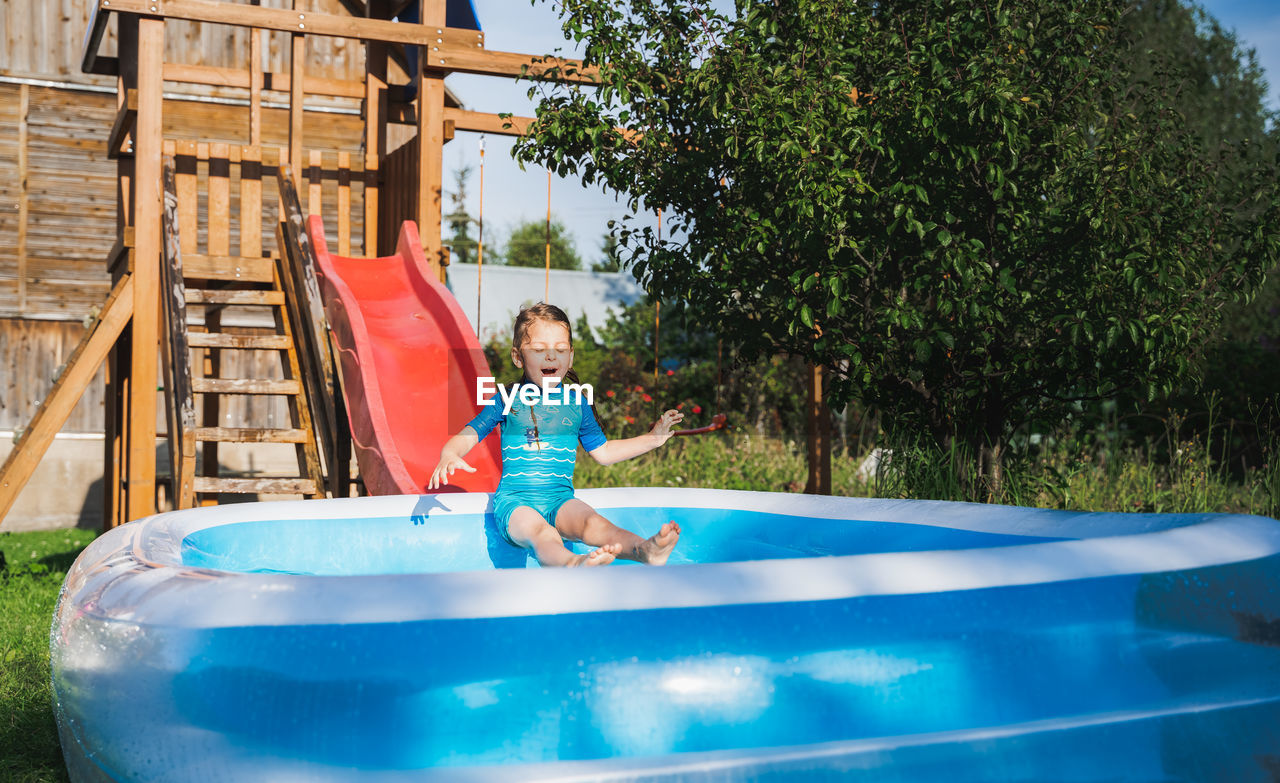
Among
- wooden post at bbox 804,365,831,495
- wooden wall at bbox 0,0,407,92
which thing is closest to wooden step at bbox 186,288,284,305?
wooden post at bbox 804,365,831,495

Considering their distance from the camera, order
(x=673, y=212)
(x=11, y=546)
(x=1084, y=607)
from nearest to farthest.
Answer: (x=1084, y=607) → (x=673, y=212) → (x=11, y=546)

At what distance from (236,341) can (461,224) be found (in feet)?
92.1

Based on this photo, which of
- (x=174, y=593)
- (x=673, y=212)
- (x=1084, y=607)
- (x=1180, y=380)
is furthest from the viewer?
(x=673, y=212)

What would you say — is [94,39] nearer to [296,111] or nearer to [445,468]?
[296,111]

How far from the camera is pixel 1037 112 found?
4.73 m

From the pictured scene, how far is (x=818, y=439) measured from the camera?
6566mm

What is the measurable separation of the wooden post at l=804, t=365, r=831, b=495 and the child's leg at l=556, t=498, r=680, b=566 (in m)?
3.18

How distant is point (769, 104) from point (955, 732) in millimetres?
3353

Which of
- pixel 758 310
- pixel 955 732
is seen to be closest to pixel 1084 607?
pixel 955 732

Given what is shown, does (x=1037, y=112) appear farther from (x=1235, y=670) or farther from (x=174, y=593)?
(x=174, y=593)

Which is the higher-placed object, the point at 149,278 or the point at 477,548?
the point at 149,278

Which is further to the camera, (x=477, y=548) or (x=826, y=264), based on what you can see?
(x=826, y=264)

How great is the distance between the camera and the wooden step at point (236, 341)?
5828 mm

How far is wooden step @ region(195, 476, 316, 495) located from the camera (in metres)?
5.20
